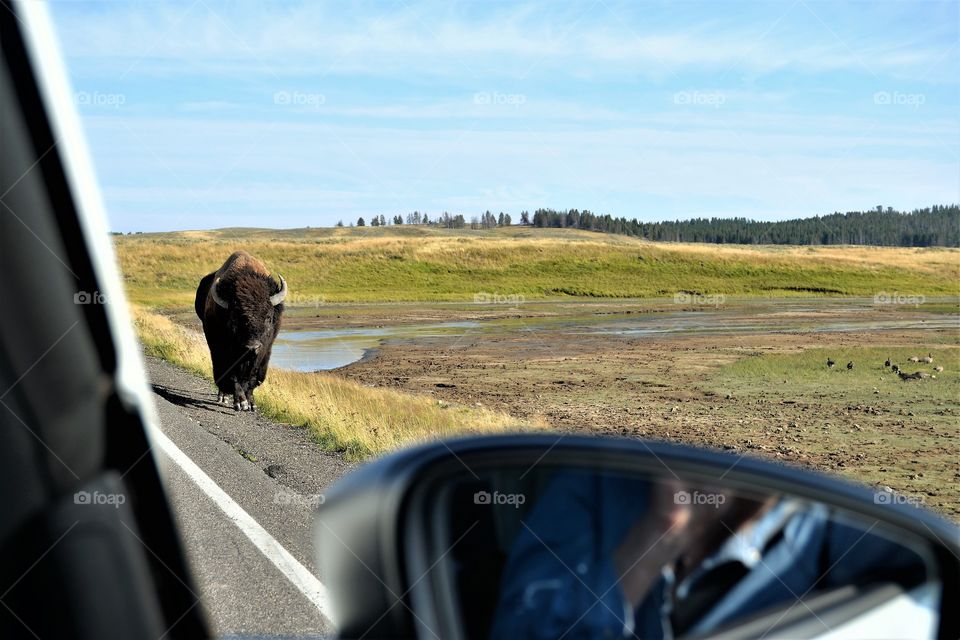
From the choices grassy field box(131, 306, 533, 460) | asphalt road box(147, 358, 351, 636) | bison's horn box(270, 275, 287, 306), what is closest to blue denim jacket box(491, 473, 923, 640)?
asphalt road box(147, 358, 351, 636)

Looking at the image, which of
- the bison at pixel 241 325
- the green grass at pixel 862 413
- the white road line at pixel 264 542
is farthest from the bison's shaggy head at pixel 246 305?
the green grass at pixel 862 413

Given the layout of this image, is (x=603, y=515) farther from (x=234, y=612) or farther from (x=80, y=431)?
(x=234, y=612)

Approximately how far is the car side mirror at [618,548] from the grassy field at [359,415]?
24.5ft

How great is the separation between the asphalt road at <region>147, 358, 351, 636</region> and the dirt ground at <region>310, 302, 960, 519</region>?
4.72 m

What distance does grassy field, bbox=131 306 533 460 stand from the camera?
392 inches

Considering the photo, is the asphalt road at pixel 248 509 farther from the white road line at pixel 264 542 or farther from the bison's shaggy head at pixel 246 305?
the bison's shaggy head at pixel 246 305

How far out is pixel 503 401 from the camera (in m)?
17.4

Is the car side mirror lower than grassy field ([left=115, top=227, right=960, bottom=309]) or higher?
higher

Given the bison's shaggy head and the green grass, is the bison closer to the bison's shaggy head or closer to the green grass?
the bison's shaggy head

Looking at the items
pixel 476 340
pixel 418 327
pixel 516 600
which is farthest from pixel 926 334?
pixel 516 600

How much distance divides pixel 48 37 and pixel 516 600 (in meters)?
1.28

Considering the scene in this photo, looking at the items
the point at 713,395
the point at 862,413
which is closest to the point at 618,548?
the point at 862,413

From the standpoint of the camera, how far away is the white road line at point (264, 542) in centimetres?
491

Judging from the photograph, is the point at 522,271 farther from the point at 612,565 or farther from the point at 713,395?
the point at 612,565
